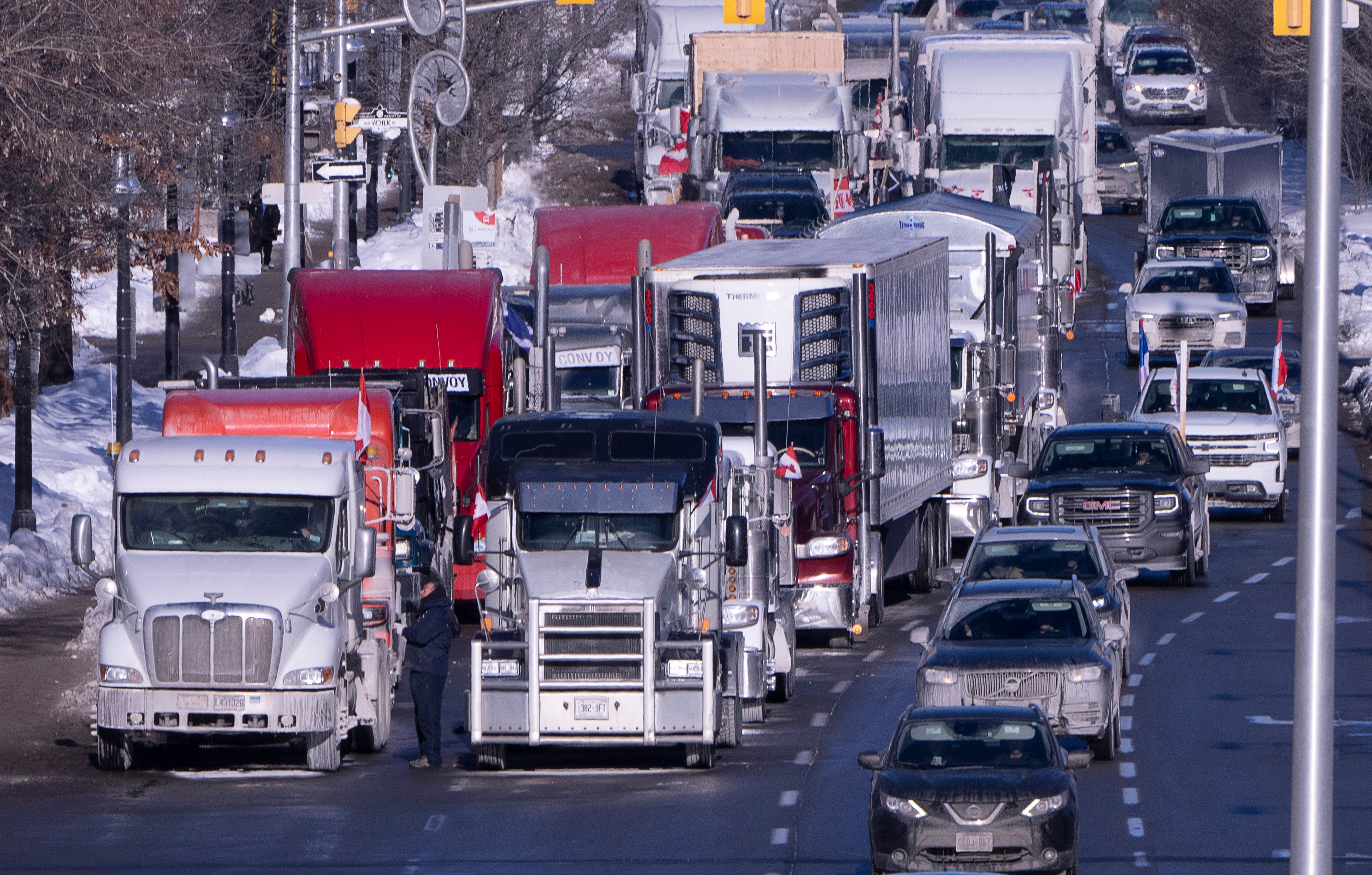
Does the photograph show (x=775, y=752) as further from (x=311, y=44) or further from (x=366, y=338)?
(x=311, y=44)

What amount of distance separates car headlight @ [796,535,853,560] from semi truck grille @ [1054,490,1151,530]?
201 inches

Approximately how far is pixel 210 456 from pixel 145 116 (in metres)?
5.46

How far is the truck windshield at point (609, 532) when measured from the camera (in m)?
18.9

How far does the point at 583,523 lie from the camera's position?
1894 cm

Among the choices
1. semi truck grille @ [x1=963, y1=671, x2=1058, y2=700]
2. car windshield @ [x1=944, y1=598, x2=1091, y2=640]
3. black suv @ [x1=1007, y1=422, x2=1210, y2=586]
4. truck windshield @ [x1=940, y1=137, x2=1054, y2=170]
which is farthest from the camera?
truck windshield @ [x1=940, y1=137, x2=1054, y2=170]

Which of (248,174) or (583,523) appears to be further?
(248,174)

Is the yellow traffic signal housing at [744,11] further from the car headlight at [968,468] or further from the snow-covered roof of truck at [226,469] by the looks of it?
the snow-covered roof of truck at [226,469]

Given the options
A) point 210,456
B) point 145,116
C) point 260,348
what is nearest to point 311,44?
point 260,348

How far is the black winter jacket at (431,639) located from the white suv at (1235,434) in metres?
15.4

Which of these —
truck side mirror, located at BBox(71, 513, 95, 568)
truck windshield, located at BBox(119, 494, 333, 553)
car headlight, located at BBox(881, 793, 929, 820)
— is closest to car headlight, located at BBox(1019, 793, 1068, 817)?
car headlight, located at BBox(881, 793, 929, 820)

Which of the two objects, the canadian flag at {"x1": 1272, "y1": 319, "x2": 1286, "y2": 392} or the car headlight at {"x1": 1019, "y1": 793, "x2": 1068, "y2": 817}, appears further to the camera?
the canadian flag at {"x1": 1272, "y1": 319, "x2": 1286, "y2": 392}

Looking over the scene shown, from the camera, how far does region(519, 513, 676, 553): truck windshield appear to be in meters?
18.9

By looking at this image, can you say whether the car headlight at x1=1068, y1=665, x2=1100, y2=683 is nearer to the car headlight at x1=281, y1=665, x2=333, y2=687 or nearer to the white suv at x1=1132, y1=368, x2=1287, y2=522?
the car headlight at x1=281, y1=665, x2=333, y2=687

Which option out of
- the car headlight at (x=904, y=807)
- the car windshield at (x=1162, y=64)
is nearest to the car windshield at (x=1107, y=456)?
the car headlight at (x=904, y=807)
